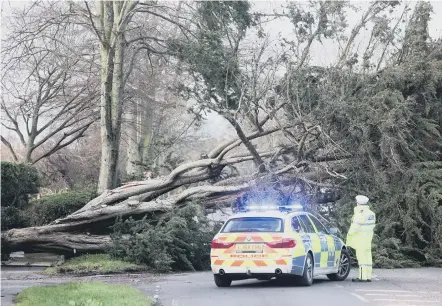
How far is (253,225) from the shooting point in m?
15.2

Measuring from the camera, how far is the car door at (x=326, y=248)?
52.5 feet

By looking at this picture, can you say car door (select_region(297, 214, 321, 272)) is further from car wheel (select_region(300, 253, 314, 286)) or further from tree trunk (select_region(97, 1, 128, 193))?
tree trunk (select_region(97, 1, 128, 193))

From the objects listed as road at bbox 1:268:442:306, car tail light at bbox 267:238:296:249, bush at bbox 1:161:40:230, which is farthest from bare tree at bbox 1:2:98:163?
car tail light at bbox 267:238:296:249

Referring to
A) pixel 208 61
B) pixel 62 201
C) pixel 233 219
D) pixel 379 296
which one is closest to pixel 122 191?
pixel 62 201

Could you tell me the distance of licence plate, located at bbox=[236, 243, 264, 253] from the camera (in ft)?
48.1

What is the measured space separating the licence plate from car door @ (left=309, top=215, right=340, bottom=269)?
1.81 metres

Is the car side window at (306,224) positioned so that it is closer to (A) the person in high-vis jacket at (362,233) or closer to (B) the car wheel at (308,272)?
(B) the car wheel at (308,272)

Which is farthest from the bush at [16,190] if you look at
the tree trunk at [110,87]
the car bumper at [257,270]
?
the car bumper at [257,270]

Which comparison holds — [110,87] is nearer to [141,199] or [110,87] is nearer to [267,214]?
[141,199]

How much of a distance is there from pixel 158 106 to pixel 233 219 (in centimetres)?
2195

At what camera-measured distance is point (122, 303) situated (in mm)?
11820

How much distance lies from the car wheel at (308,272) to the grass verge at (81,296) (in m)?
3.51

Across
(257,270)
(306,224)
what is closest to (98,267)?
(306,224)

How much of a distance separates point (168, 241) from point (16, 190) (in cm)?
636
